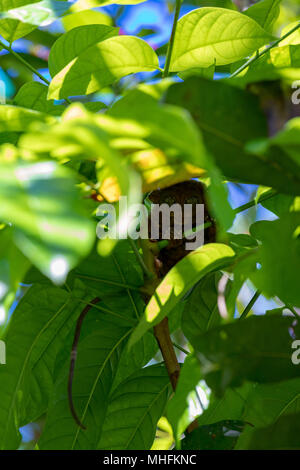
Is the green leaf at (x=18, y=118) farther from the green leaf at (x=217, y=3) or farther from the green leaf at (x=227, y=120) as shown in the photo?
the green leaf at (x=217, y=3)

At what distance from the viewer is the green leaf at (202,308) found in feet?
2.38

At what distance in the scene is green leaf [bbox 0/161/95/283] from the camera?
0.30 m

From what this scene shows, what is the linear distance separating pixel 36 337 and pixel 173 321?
0.19m

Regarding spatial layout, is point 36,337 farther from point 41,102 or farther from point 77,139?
point 77,139

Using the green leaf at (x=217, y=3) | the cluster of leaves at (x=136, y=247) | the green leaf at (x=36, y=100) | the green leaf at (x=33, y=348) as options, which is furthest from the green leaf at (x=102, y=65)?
the green leaf at (x=217, y=3)

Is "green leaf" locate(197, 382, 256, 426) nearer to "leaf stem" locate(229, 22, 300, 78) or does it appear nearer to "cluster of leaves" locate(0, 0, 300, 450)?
"cluster of leaves" locate(0, 0, 300, 450)

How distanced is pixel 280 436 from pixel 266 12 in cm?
65

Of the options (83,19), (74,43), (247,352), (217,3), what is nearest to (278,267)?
(247,352)

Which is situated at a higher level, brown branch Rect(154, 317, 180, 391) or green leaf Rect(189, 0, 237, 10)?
green leaf Rect(189, 0, 237, 10)

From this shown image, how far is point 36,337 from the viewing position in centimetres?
76

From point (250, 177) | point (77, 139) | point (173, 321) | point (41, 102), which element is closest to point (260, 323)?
point (250, 177)

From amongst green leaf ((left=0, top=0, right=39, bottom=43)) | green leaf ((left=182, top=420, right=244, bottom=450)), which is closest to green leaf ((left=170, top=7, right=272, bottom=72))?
green leaf ((left=0, top=0, right=39, bottom=43))

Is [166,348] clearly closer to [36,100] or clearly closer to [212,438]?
[212,438]

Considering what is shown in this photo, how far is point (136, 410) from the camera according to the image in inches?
29.8
